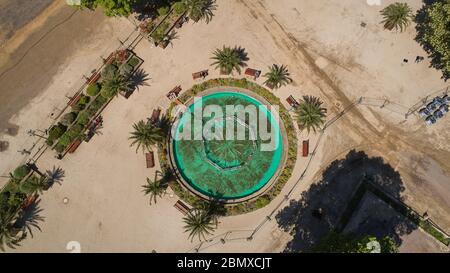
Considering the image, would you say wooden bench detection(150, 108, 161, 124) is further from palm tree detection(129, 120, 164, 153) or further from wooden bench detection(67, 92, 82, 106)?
wooden bench detection(67, 92, 82, 106)

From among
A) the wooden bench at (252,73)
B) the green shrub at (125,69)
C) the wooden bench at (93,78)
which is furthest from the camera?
the wooden bench at (252,73)

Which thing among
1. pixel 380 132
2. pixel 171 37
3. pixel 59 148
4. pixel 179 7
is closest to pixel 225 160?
pixel 171 37

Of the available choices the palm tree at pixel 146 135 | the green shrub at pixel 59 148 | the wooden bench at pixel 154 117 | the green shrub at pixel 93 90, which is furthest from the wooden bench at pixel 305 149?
the green shrub at pixel 59 148

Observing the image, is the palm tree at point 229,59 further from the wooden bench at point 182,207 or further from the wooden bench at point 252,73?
the wooden bench at point 182,207

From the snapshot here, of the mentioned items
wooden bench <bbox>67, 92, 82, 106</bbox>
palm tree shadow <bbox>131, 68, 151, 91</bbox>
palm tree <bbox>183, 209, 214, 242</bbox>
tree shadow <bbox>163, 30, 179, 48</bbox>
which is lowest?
palm tree <bbox>183, 209, 214, 242</bbox>

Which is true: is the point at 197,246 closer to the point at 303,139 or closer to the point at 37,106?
the point at 303,139

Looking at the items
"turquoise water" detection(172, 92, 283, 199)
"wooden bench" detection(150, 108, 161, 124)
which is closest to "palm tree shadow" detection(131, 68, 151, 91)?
"wooden bench" detection(150, 108, 161, 124)

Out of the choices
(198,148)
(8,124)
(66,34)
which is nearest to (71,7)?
(66,34)
